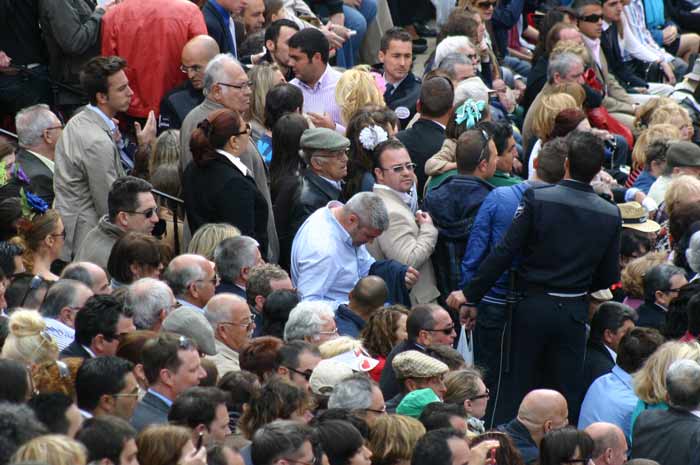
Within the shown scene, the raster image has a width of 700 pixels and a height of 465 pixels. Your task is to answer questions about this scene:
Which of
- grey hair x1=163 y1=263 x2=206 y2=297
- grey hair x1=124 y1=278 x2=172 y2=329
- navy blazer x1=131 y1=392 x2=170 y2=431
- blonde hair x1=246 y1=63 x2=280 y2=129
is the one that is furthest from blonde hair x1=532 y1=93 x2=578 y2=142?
navy blazer x1=131 y1=392 x2=170 y2=431

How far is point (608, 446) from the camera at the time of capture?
8133 mm

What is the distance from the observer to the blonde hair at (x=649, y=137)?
12.3 m

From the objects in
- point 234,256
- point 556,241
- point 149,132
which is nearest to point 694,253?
point 556,241

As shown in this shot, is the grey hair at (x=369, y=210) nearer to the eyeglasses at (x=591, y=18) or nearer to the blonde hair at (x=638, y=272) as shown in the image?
the blonde hair at (x=638, y=272)

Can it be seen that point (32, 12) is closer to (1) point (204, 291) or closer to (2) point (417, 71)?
(1) point (204, 291)

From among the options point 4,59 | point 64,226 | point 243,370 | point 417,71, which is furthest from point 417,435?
point 417,71

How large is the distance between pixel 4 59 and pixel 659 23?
8653mm

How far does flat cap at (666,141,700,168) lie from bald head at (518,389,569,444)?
3.91 meters

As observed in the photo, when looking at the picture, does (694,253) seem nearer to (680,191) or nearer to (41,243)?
(680,191)

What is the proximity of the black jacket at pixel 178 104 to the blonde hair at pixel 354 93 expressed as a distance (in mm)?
1039

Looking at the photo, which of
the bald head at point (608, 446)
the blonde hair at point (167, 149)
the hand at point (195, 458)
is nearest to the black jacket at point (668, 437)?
the bald head at point (608, 446)

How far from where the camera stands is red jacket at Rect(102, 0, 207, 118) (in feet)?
38.2

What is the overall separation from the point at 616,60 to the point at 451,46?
13.0 feet

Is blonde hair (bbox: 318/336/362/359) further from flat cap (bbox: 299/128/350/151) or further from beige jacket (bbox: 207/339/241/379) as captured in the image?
flat cap (bbox: 299/128/350/151)
